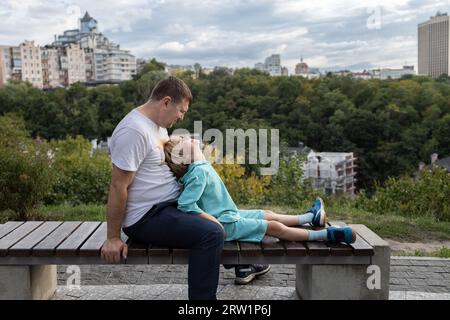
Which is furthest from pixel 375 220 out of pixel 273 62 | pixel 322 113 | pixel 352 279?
pixel 273 62

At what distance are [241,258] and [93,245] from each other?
884 mm

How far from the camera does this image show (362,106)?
46062mm

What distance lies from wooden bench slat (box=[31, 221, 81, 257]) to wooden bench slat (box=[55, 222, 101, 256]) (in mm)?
31

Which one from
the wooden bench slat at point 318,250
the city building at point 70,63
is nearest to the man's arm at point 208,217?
the wooden bench slat at point 318,250

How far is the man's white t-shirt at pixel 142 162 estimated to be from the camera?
9.84 feet

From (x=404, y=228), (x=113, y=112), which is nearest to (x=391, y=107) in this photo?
(x=113, y=112)

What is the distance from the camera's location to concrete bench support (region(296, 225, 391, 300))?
3.23 m

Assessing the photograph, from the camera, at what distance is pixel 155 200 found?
3176 millimetres

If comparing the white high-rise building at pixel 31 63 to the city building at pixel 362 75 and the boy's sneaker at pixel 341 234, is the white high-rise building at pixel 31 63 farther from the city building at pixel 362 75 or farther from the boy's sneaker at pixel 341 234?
the boy's sneaker at pixel 341 234

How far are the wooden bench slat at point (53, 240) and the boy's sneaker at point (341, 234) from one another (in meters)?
1.64
